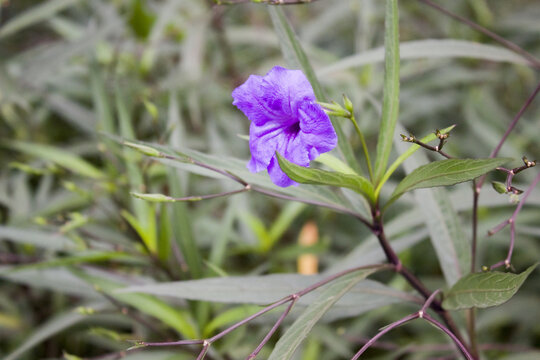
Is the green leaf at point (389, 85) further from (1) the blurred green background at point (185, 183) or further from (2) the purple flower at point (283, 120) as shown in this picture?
(1) the blurred green background at point (185, 183)

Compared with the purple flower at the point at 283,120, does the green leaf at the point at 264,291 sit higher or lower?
lower

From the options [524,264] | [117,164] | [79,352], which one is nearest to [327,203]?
[117,164]

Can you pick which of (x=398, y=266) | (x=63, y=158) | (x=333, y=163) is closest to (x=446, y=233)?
(x=398, y=266)

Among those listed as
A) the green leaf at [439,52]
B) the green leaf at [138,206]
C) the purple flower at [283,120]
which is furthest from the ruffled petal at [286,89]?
the green leaf at [138,206]

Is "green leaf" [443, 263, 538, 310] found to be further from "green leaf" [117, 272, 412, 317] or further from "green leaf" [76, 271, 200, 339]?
"green leaf" [76, 271, 200, 339]

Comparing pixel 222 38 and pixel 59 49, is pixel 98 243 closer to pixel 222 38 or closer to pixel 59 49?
pixel 59 49

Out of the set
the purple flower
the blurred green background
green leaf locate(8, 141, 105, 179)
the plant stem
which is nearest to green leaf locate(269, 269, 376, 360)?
the plant stem

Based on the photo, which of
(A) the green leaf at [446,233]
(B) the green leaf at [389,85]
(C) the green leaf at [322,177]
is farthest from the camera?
(A) the green leaf at [446,233]
